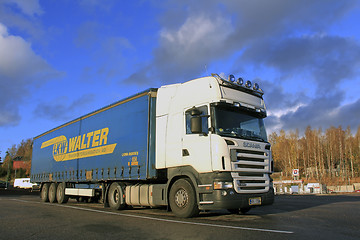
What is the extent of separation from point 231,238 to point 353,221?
4282mm

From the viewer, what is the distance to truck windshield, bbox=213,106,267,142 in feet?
26.7

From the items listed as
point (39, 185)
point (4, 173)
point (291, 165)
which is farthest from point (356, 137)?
Result: point (4, 173)

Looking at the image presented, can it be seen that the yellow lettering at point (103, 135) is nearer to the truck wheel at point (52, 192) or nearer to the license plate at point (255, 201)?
the truck wheel at point (52, 192)

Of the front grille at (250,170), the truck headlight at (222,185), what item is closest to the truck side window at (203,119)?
the front grille at (250,170)

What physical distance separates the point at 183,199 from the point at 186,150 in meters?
1.40

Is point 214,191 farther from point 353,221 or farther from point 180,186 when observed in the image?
point 353,221

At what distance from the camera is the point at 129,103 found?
11516 millimetres

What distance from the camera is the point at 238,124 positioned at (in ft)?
28.3

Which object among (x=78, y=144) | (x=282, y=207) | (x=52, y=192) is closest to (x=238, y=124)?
(x=282, y=207)

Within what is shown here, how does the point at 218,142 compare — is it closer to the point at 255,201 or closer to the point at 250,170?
the point at 250,170

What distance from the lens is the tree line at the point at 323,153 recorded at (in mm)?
70375

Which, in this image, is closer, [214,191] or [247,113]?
[214,191]

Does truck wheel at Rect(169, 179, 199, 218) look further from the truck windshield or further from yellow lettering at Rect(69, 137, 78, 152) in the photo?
yellow lettering at Rect(69, 137, 78, 152)

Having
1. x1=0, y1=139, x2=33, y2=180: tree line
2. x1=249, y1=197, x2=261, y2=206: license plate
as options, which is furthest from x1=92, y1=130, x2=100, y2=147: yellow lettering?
x1=0, y1=139, x2=33, y2=180: tree line
